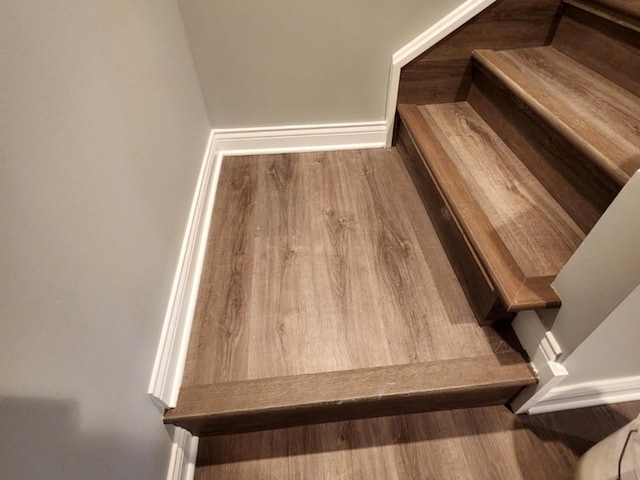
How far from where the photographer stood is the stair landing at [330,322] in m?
0.89

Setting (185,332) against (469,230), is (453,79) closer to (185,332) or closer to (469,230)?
(469,230)

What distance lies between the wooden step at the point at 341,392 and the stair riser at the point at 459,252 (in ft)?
0.42

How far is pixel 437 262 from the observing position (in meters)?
1.18

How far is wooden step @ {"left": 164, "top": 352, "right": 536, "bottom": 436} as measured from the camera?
0.87 metres

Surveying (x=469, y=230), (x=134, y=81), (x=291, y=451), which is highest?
(x=134, y=81)

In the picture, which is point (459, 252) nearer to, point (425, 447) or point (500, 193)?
point (500, 193)

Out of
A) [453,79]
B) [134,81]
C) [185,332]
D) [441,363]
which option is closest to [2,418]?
[185,332]

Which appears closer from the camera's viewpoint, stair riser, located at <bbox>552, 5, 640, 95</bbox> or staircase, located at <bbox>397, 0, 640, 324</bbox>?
staircase, located at <bbox>397, 0, 640, 324</bbox>

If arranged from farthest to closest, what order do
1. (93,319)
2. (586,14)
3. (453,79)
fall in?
(453,79)
(586,14)
(93,319)

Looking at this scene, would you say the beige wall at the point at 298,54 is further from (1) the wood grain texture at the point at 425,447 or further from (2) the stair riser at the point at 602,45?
(1) the wood grain texture at the point at 425,447

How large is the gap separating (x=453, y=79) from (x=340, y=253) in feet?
3.00

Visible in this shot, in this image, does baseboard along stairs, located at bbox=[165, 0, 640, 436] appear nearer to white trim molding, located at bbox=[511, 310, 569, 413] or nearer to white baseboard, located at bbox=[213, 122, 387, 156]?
white trim molding, located at bbox=[511, 310, 569, 413]

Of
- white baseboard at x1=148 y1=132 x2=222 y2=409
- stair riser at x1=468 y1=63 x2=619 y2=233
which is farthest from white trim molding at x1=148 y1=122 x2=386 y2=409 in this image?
stair riser at x1=468 y1=63 x2=619 y2=233

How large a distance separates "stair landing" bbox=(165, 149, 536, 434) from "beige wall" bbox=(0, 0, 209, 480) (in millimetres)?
189
